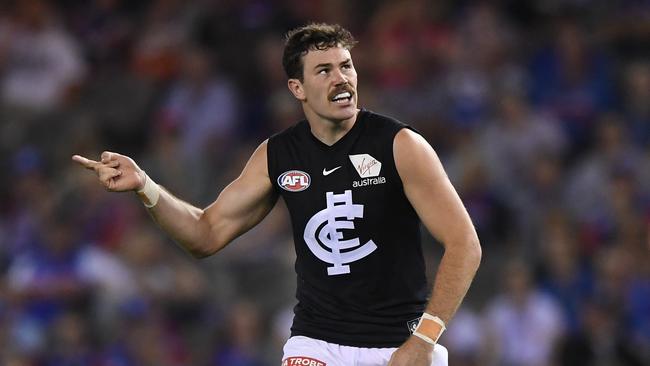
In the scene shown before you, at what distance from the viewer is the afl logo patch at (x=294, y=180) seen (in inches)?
235

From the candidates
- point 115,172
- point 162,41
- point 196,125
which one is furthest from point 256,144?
point 115,172

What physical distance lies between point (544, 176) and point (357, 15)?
298 cm

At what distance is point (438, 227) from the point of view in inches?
220

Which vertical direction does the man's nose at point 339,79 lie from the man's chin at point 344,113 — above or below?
above

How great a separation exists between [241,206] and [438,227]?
3.68 ft

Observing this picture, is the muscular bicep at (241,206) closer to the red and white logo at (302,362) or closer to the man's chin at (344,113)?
the man's chin at (344,113)

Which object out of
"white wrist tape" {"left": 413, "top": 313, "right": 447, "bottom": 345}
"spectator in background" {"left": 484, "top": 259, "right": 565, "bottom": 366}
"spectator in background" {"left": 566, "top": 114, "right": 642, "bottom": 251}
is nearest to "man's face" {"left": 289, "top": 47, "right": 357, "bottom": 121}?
"white wrist tape" {"left": 413, "top": 313, "right": 447, "bottom": 345}

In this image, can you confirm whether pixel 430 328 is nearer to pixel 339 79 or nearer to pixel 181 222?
pixel 339 79

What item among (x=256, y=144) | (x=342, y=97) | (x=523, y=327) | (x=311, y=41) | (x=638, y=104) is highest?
(x=638, y=104)

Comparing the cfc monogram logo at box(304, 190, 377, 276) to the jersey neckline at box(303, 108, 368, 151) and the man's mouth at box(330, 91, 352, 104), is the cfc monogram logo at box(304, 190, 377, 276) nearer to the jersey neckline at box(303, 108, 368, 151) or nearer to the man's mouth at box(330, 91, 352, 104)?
the jersey neckline at box(303, 108, 368, 151)

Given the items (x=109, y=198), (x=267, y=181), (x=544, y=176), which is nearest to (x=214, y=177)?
(x=109, y=198)

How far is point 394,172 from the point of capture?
576 centimetres

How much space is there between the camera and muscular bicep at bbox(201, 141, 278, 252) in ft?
20.4

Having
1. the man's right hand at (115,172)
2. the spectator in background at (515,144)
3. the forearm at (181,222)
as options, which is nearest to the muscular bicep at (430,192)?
the forearm at (181,222)
